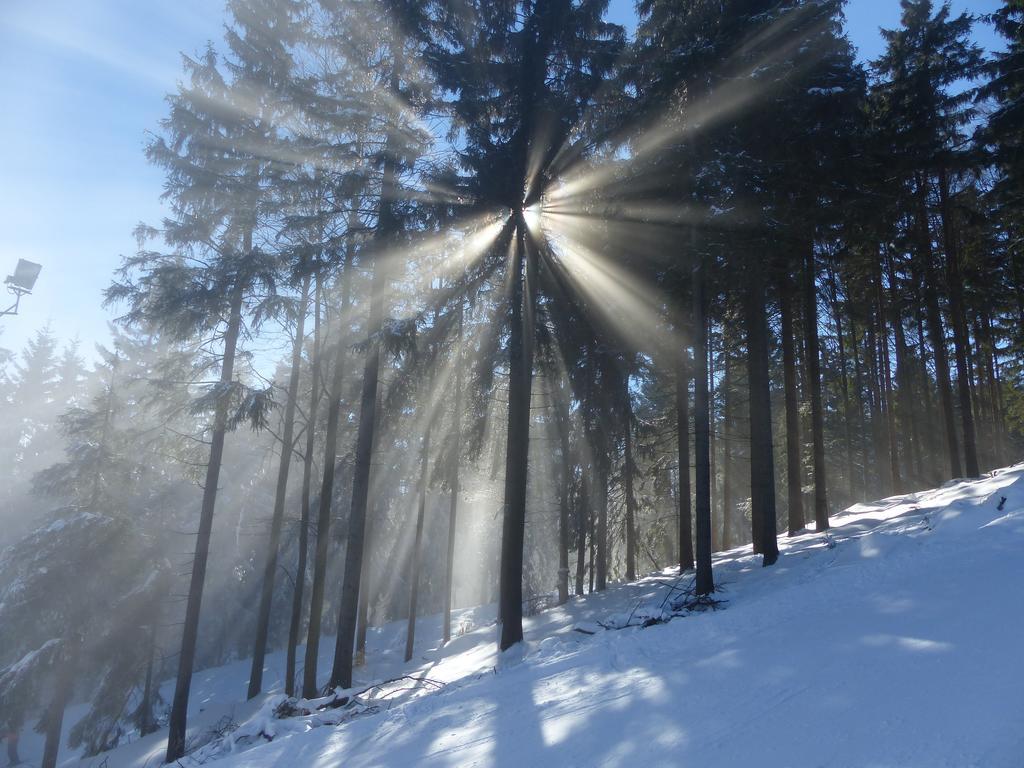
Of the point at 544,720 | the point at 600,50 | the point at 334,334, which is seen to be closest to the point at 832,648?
the point at 544,720

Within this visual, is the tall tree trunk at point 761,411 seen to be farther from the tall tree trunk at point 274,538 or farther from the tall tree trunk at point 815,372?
the tall tree trunk at point 274,538

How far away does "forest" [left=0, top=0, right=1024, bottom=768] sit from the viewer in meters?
11.5

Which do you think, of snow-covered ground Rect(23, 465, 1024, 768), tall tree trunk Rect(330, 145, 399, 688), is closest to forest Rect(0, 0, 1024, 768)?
tall tree trunk Rect(330, 145, 399, 688)

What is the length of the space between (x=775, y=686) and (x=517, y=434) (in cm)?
699

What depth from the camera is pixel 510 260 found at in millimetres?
12648

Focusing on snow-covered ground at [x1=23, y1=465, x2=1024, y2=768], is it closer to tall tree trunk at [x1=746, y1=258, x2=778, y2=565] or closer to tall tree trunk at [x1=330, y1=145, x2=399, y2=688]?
tall tree trunk at [x1=746, y1=258, x2=778, y2=565]

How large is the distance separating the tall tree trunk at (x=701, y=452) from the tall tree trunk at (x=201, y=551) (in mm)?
9613

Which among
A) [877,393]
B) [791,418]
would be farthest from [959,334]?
[877,393]

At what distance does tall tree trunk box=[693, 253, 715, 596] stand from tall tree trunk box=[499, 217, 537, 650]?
310 cm

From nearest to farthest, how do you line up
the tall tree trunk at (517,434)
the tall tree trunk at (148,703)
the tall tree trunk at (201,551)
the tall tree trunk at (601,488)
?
the tall tree trunk at (517,434)
the tall tree trunk at (201,551)
the tall tree trunk at (601,488)
the tall tree trunk at (148,703)

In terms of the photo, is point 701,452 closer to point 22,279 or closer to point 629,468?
point 629,468

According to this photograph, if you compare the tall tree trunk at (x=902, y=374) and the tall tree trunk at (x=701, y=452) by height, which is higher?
the tall tree trunk at (x=902, y=374)

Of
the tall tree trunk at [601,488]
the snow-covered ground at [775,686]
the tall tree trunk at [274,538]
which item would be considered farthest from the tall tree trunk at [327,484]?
the tall tree trunk at [601,488]

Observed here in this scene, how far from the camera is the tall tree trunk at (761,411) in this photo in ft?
37.8
